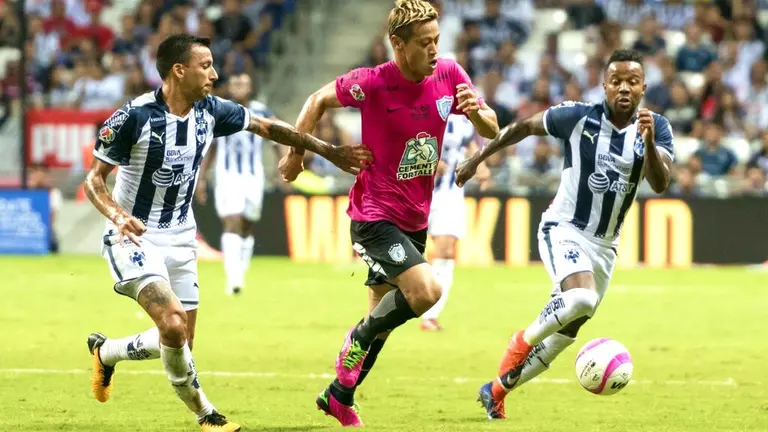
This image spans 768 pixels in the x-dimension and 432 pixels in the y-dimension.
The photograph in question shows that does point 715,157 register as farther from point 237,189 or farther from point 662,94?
point 237,189

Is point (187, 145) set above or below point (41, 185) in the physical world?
above

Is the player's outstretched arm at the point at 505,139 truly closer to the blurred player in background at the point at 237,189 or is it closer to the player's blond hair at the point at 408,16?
the player's blond hair at the point at 408,16

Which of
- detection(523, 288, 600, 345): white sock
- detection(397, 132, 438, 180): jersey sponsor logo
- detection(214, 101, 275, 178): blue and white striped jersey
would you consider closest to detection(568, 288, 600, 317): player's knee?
detection(523, 288, 600, 345): white sock

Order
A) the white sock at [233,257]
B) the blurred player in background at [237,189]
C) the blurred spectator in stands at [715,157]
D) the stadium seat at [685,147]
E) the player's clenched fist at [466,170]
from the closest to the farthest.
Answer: the player's clenched fist at [466,170]
the white sock at [233,257]
the blurred player in background at [237,189]
the blurred spectator in stands at [715,157]
the stadium seat at [685,147]

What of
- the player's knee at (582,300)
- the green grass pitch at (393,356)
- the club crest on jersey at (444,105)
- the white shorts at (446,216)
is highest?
the club crest on jersey at (444,105)

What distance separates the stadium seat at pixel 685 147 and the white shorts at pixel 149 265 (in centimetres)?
1504

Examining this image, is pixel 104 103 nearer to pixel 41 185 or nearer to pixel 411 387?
pixel 41 185

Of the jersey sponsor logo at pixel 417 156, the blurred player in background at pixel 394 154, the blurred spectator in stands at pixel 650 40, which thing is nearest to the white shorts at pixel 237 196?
the blurred player in background at pixel 394 154

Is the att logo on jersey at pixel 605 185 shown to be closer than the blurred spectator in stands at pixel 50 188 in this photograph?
Yes

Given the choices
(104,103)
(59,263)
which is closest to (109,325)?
(59,263)

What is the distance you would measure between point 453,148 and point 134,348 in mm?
6229

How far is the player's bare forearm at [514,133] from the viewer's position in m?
8.38

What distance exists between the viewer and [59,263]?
2070cm

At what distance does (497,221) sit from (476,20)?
6054 millimetres
